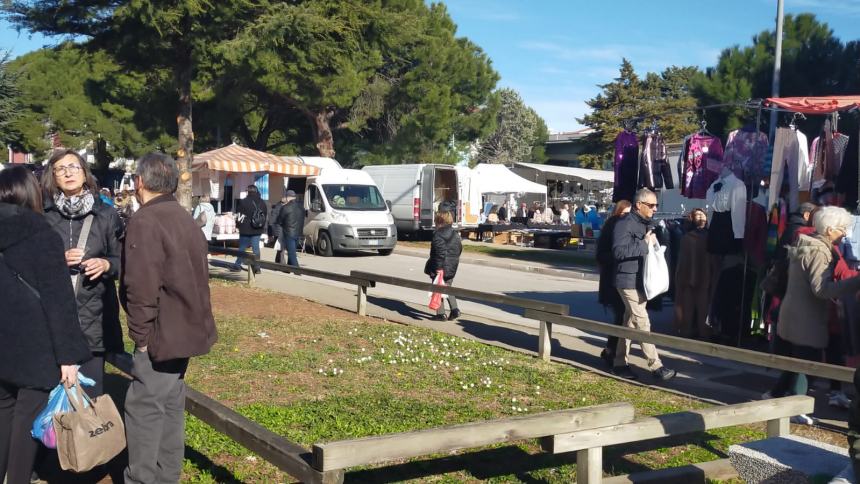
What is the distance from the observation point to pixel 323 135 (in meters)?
36.2

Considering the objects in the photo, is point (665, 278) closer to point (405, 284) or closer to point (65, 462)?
point (405, 284)

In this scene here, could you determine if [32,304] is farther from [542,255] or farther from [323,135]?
[323,135]

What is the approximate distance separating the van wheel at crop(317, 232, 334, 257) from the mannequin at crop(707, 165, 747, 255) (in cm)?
1377

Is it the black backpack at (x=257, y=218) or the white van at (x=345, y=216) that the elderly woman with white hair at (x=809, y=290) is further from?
the white van at (x=345, y=216)

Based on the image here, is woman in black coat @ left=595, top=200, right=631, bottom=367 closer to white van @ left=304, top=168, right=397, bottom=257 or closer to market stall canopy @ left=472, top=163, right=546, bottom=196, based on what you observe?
white van @ left=304, top=168, right=397, bottom=257

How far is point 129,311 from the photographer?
386 cm

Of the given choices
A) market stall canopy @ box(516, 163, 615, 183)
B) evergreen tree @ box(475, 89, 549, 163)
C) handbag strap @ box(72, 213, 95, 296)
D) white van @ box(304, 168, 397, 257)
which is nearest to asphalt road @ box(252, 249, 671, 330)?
white van @ box(304, 168, 397, 257)

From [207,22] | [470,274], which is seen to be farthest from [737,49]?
[207,22]

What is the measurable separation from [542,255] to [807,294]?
1717 centimetres

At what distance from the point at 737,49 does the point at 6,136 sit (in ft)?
87.0

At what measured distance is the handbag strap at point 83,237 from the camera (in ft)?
15.2

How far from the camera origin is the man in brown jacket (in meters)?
3.86

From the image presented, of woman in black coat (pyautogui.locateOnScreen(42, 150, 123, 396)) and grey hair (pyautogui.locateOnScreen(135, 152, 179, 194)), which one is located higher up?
grey hair (pyautogui.locateOnScreen(135, 152, 179, 194))

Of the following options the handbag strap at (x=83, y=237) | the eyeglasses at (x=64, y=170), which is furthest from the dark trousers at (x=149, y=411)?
the eyeglasses at (x=64, y=170)
